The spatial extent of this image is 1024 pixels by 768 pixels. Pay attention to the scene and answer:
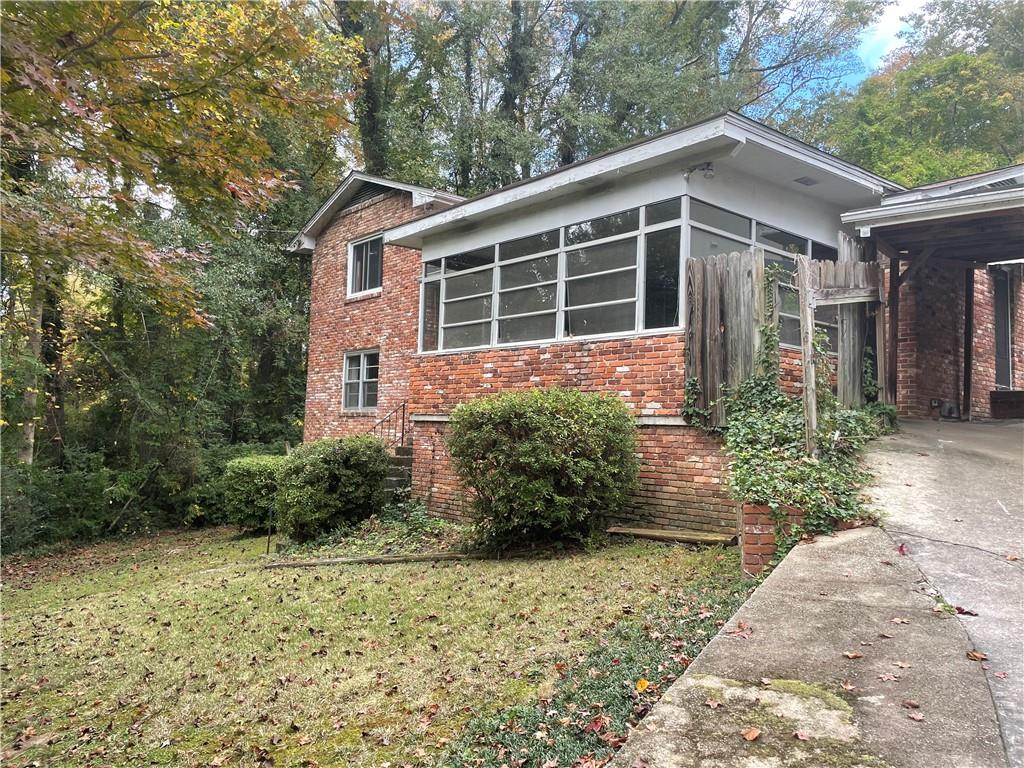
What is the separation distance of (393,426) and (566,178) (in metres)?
6.80

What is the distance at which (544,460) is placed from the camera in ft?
22.8

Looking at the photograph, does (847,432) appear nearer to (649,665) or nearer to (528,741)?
(649,665)

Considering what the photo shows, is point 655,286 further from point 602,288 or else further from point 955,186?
point 955,186

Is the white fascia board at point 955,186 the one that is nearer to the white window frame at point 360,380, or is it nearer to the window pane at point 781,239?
the window pane at point 781,239

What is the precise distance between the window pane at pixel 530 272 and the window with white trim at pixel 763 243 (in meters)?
2.17

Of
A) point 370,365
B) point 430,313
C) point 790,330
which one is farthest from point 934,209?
point 370,365

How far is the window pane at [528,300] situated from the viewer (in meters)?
9.36

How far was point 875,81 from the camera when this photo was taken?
2395 cm

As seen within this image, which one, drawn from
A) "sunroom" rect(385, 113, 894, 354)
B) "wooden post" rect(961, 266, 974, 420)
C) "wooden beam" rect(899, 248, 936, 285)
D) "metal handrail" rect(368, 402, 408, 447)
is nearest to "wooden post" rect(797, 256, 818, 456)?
"sunroom" rect(385, 113, 894, 354)

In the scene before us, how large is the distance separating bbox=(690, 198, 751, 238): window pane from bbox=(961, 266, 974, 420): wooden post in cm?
504

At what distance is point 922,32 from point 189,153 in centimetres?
2751

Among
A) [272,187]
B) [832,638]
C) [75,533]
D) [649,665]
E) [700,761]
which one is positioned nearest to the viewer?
[700,761]

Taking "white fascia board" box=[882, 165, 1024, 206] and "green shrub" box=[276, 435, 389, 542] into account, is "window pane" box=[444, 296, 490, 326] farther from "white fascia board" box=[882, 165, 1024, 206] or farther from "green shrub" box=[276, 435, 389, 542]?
"white fascia board" box=[882, 165, 1024, 206]

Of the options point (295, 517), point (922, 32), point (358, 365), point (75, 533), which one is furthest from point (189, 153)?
point (922, 32)
